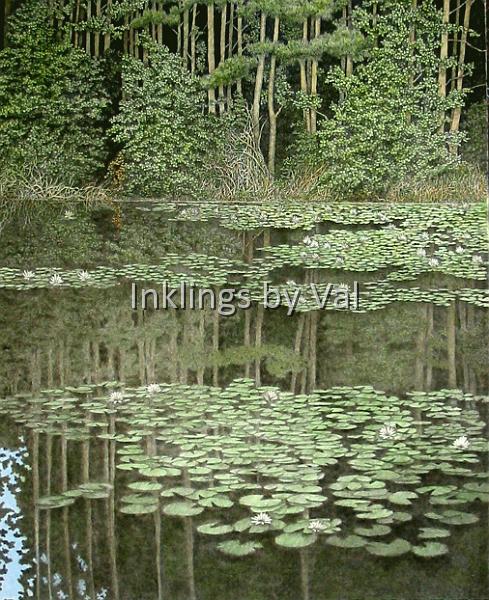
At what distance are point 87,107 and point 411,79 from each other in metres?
2.37

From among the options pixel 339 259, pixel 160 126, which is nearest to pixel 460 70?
pixel 160 126

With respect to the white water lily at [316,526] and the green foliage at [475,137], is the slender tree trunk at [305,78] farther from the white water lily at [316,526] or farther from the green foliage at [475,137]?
the white water lily at [316,526]

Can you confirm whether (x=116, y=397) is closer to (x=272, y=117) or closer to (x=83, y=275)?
(x=83, y=275)

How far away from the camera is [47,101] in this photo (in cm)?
659

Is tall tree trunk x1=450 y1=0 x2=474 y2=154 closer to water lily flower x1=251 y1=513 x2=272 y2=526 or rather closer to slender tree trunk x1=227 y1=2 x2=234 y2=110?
slender tree trunk x1=227 y1=2 x2=234 y2=110

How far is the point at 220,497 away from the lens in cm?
217

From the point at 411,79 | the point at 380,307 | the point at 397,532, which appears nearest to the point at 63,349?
the point at 380,307

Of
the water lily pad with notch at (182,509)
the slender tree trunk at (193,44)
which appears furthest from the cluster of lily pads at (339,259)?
the water lily pad with notch at (182,509)

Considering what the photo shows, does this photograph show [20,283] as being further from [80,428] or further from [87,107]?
[87,107]

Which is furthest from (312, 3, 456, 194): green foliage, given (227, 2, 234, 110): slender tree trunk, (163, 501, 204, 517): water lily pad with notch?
(163, 501, 204, 517): water lily pad with notch

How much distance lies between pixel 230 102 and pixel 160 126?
0.53 metres

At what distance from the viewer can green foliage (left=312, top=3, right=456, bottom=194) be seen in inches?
259

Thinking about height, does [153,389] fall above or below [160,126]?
below

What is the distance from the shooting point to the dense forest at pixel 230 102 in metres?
6.55
